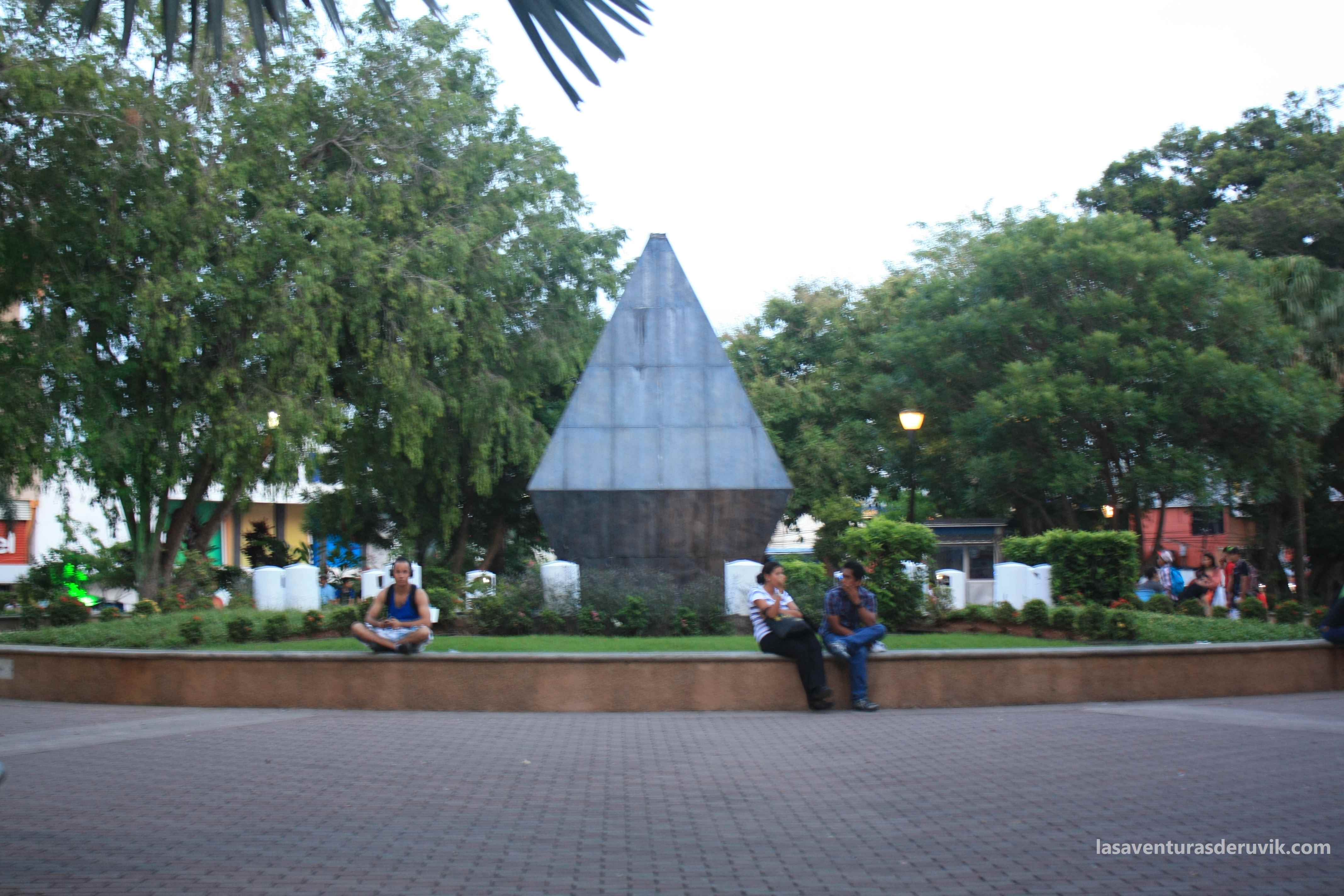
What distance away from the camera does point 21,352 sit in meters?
20.0

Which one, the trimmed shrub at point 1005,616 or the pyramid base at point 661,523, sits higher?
the pyramid base at point 661,523

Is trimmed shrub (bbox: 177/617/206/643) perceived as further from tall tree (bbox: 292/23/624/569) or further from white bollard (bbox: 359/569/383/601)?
tall tree (bbox: 292/23/624/569)

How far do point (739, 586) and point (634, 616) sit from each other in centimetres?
167

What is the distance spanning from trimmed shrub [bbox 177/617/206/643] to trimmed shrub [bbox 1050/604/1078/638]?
10155 millimetres

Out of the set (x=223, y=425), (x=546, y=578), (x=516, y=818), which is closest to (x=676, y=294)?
(x=546, y=578)

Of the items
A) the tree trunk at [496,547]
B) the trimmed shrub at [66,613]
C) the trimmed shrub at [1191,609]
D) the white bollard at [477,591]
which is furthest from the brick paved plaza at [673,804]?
the tree trunk at [496,547]

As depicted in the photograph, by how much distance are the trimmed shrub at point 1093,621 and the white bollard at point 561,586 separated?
240 inches

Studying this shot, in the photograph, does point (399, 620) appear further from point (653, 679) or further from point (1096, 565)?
point (1096, 565)

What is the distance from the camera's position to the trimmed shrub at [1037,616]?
1534cm

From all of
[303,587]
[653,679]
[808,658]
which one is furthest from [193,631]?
[303,587]

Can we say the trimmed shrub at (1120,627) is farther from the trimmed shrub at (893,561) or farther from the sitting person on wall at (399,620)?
the sitting person on wall at (399,620)

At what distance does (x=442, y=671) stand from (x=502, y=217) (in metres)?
17.4

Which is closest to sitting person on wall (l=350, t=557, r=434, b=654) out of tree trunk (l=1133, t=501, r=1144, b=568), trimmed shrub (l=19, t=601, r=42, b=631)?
trimmed shrub (l=19, t=601, r=42, b=631)

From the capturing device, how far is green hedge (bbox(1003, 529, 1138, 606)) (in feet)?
58.5
